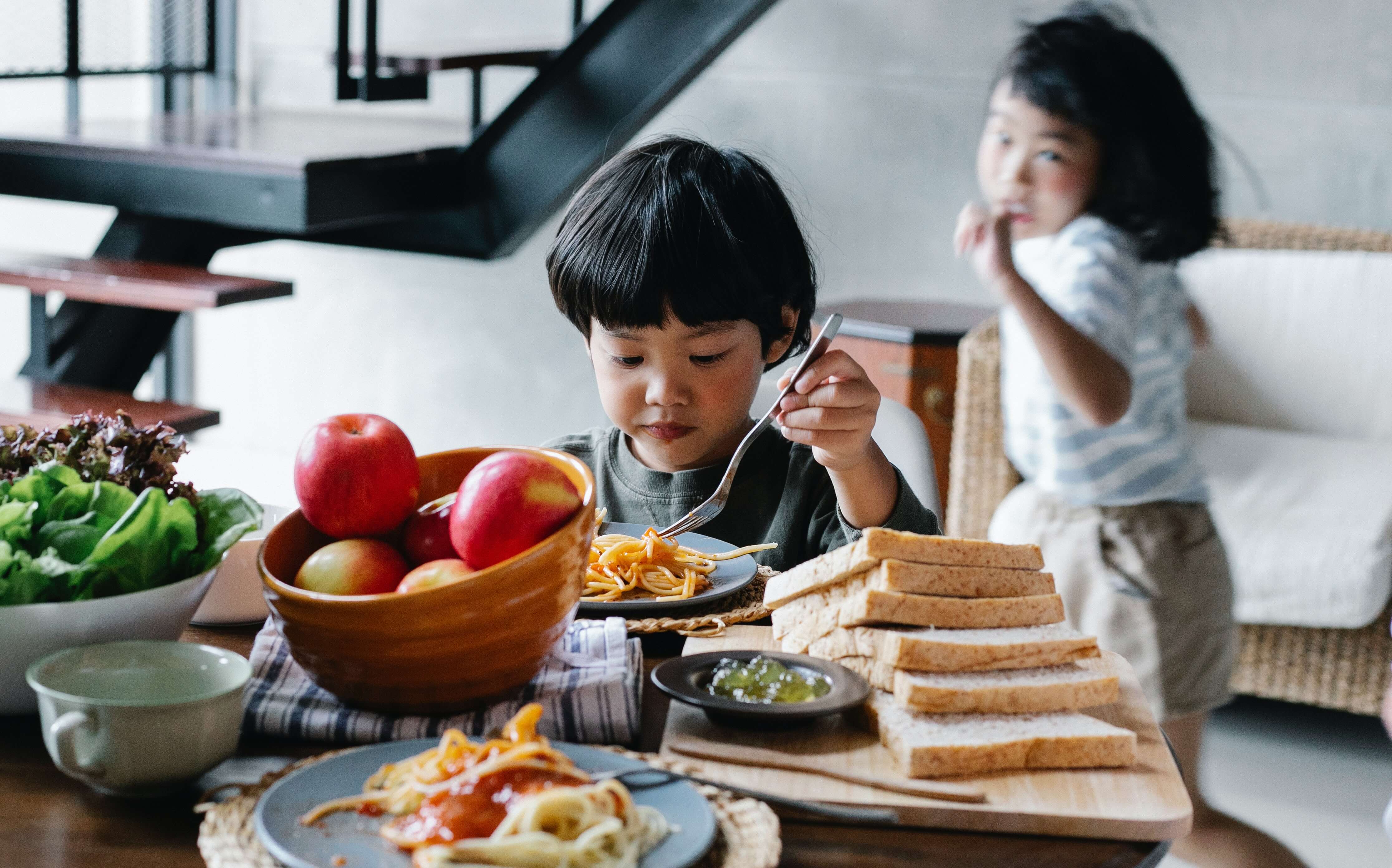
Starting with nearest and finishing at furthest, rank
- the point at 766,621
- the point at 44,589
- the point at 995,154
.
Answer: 1. the point at 44,589
2. the point at 766,621
3. the point at 995,154

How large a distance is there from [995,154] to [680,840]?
1.63m

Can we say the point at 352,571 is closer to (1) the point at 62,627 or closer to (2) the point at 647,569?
(1) the point at 62,627

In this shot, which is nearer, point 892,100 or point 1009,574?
point 1009,574

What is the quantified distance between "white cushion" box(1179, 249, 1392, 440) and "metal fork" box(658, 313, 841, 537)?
6.75ft

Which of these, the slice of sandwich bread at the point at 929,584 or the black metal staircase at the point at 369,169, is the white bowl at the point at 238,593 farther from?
the black metal staircase at the point at 369,169

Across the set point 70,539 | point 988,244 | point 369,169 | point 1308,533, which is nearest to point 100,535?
point 70,539

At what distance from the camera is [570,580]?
848 mm

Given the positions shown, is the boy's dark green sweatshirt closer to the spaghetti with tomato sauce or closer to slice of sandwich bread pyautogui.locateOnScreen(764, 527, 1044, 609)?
slice of sandwich bread pyautogui.locateOnScreen(764, 527, 1044, 609)

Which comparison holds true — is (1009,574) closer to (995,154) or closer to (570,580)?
(570,580)

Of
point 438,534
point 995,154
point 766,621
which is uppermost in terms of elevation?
point 995,154

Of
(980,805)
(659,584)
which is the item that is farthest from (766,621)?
(980,805)

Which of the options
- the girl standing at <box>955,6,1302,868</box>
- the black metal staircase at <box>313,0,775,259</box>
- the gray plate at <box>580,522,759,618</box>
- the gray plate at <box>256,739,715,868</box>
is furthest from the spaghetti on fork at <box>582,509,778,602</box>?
the black metal staircase at <box>313,0,775,259</box>

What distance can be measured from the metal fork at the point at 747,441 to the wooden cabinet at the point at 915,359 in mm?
1650

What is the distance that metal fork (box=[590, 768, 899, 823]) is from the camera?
0.72m
